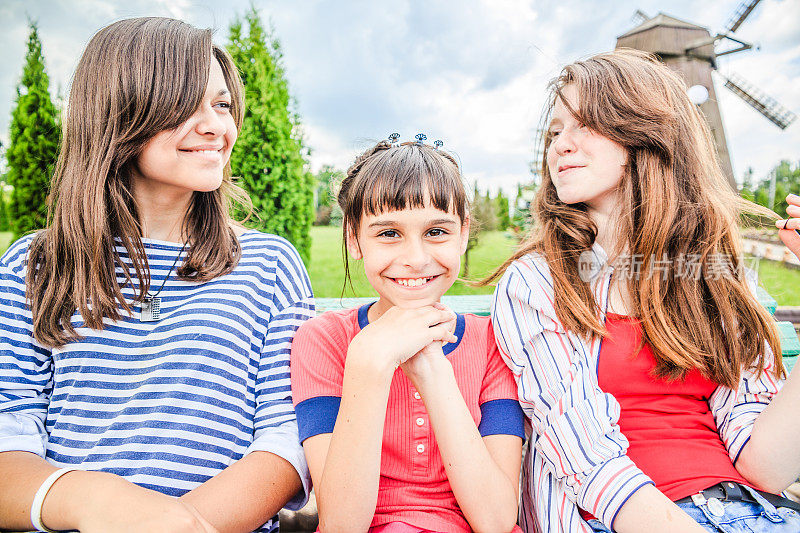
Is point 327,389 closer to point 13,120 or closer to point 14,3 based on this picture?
point 13,120

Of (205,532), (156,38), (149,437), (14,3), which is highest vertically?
(14,3)

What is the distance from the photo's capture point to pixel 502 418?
5.22 feet

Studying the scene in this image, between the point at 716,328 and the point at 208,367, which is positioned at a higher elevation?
the point at 716,328

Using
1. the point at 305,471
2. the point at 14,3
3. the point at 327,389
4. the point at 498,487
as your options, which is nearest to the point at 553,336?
the point at 498,487

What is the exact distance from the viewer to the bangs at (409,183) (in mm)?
1512

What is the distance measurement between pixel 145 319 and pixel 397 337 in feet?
2.74

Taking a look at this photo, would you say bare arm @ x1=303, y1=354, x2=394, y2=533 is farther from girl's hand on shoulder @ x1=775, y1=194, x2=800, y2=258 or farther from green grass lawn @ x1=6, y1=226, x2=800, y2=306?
green grass lawn @ x1=6, y1=226, x2=800, y2=306

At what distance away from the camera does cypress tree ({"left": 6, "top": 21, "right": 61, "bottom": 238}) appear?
23.6 ft

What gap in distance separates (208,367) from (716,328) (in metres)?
1.75

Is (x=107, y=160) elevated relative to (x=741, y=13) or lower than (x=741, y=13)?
lower

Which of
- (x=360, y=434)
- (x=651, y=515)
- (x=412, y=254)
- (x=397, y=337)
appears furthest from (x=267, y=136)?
(x=651, y=515)

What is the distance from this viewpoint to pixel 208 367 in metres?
1.54

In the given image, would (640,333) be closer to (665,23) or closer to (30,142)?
(30,142)

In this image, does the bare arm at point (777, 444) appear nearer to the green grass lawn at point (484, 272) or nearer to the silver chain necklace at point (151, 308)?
the silver chain necklace at point (151, 308)
